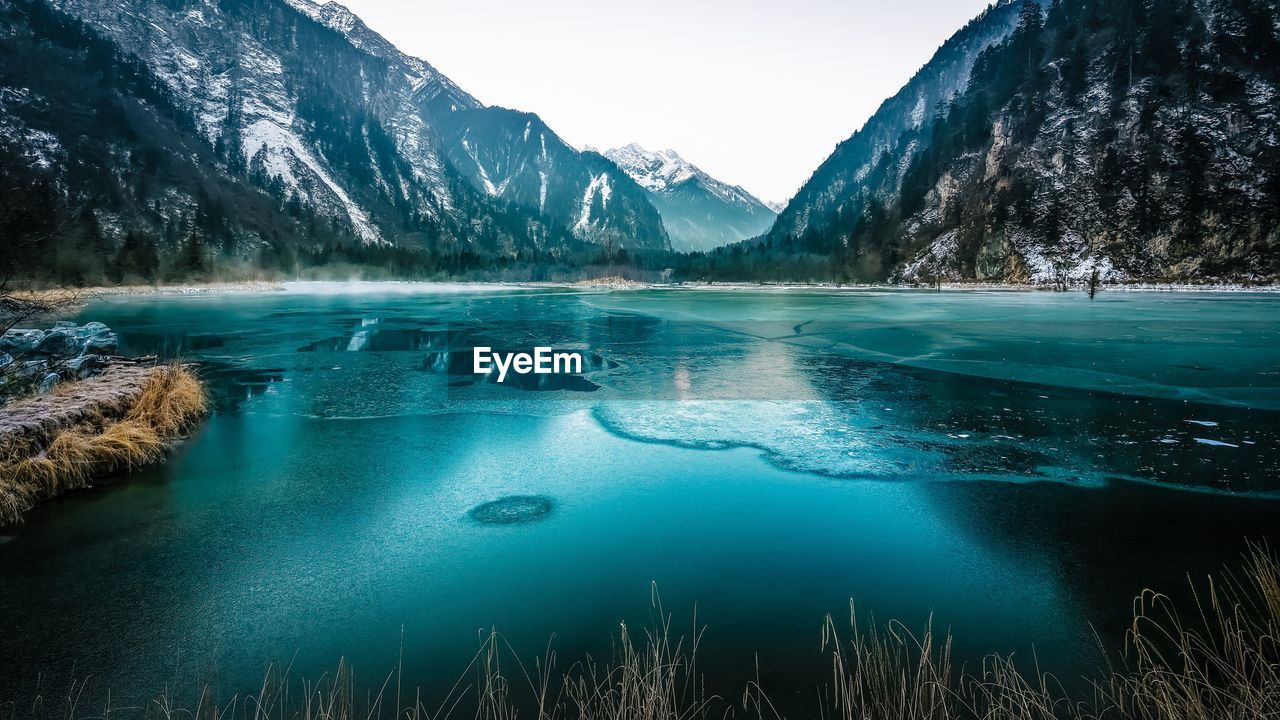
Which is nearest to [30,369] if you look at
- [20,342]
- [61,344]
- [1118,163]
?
[20,342]

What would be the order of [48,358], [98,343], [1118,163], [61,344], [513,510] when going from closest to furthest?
[513,510] < [48,358] < [61,344] < [98,343] < [1118,163]

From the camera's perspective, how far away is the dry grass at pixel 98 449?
8.01 m

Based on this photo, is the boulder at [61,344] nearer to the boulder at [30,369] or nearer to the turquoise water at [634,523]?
the boulder at [30,369]

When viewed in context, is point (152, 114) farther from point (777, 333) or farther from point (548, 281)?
point (777, 333)

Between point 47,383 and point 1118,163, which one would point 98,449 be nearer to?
point 47,383

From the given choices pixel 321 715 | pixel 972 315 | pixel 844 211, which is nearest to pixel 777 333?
pixel 972 315

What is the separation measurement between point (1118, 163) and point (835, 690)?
128 m

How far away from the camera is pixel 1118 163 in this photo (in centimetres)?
9894

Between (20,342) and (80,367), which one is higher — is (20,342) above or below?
above

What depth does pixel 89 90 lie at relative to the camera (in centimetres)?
15700

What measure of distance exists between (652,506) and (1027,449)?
696cm

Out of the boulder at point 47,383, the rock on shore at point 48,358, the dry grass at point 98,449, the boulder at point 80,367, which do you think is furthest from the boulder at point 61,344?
the dry grass at point 98,449

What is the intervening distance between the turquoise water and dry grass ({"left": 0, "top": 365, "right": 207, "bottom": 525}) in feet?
1.27

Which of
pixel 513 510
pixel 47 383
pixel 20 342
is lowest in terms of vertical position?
pixel 513 510
